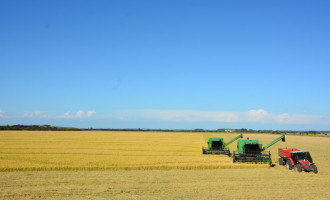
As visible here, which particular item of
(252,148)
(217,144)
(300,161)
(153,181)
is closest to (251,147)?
(252,148)

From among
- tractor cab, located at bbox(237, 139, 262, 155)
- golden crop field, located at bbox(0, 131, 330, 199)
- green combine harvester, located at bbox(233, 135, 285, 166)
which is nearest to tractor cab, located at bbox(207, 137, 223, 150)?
green combine harvester, located at bbox(233, 135, 285, 166)

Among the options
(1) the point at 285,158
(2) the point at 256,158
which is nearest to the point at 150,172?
(2) the point at 256,158

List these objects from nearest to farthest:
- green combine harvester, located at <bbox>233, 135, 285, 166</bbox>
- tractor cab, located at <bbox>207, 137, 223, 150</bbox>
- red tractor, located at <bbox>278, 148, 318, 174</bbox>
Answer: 1. red tractor, located at <bbox>278, 148, 318, 174</bbox>
2. green combine harvester, located at <bbox>233, 135, 285, 166</bbox>
3. tractor cab, located at <bbox>207, 137, 223, 150</bbox>

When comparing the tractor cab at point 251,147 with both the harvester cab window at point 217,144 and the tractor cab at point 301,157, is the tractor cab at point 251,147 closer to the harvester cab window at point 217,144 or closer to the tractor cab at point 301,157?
the tractor cab at point 301,157

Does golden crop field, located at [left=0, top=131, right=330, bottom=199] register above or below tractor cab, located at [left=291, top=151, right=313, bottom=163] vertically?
below

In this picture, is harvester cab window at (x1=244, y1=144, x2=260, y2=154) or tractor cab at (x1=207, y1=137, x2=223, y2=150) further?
tractor cab at (x1=207, y1=137, x2=223, y2=150)

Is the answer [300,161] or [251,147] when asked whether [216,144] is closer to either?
[251,147]

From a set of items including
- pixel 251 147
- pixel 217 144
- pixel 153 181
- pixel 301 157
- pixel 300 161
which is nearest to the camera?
pixel 153 181

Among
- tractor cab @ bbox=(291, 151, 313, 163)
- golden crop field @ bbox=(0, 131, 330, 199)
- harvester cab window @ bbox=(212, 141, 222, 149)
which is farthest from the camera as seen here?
harvester cab window @ bbox=(212, 141, 222, 149)

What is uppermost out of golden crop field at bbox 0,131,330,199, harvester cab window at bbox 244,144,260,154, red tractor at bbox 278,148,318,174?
harvester cab window at bbox 244,144,260,154

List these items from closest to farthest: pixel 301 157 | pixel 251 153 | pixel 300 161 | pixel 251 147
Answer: pixel 300 161 < pixel 301 157 < pixel 251 153 < pixel 251 147

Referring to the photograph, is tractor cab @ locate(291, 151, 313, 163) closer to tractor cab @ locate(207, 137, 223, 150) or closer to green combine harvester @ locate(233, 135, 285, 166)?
green combine harvester @ locate(233, 135, 285, 166)

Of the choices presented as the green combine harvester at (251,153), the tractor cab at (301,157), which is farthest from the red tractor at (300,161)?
the green combine harvester at (251,153)

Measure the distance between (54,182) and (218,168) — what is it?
38.1 feet
